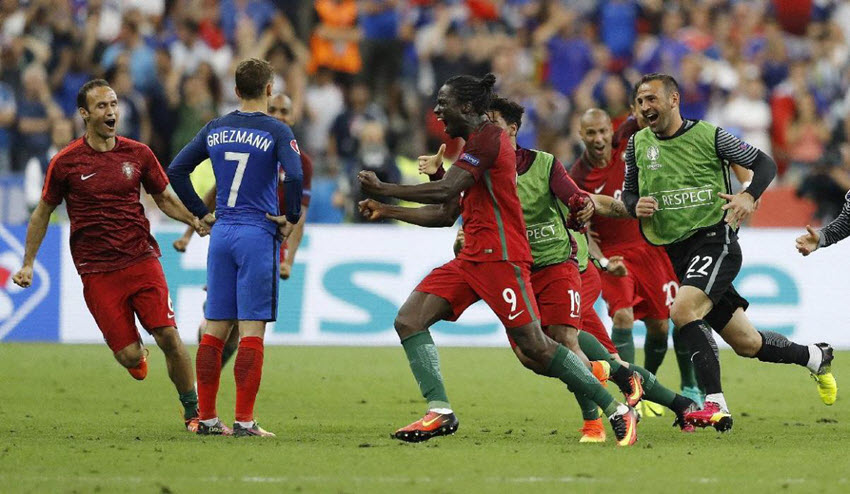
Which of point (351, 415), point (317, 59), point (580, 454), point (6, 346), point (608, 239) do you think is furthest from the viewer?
point (317, 59)

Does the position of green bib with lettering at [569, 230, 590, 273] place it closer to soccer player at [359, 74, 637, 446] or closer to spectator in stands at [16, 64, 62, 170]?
soccer player at [359, 74, 637, 446]

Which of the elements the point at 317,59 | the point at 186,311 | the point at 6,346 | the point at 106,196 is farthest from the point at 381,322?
the point at 106,196

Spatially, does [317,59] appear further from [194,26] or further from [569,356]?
[569,356]

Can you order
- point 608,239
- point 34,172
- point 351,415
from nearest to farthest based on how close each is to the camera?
point 351,415, point 608,239, point 34,172

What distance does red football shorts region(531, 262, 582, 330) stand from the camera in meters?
9.31

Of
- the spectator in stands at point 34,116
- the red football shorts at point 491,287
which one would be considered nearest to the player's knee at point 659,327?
the red football shorts at point 491,287

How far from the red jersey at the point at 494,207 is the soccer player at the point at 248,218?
1152mm

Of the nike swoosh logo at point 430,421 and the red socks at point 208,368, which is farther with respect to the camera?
the red socks at point 208,368

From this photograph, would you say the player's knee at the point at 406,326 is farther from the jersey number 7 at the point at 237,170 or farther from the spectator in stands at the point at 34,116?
the spectator in stands at the point at 34,116

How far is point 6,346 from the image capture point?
616 inches

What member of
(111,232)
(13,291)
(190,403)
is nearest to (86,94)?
(111,232)

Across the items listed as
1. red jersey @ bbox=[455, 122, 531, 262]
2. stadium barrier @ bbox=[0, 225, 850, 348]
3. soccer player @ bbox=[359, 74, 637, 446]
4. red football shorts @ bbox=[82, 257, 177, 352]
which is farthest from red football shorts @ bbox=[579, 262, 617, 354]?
stadium barrier @ bbox=[0, 225, 850, 348]

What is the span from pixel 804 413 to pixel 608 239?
2094mm

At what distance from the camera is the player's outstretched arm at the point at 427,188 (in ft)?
26.3
